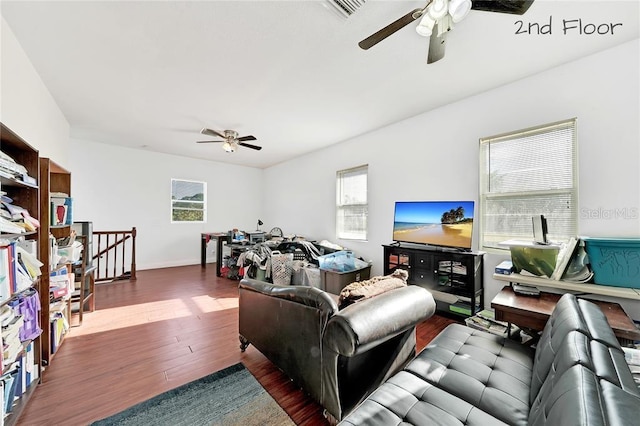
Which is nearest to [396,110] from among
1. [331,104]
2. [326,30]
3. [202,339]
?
[331,104]

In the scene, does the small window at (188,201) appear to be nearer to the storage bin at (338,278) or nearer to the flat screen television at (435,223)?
the storage bin at (338,278)

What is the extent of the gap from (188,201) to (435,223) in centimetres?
570

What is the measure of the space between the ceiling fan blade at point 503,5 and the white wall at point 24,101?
128 inches

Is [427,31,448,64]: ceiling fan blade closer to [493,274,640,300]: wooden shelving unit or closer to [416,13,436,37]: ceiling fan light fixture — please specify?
[416,13,436,37]: ceiling fan light fixture

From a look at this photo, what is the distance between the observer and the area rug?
148cm

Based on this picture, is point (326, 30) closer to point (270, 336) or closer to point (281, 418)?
point (270, 336)

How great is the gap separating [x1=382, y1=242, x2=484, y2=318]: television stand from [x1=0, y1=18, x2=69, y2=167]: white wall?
3.96 metres

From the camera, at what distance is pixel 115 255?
4.93m

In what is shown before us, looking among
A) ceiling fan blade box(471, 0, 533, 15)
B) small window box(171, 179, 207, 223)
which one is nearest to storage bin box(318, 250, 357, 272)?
ceiling fan blade box(471, 0, 533, 15)

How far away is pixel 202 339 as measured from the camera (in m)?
2.46

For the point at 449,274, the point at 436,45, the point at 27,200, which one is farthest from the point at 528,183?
the point at 27,200

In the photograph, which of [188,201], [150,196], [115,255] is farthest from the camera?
[188,201]

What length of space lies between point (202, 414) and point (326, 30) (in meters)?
2.83

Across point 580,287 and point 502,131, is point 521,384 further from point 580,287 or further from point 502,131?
point 502,131
